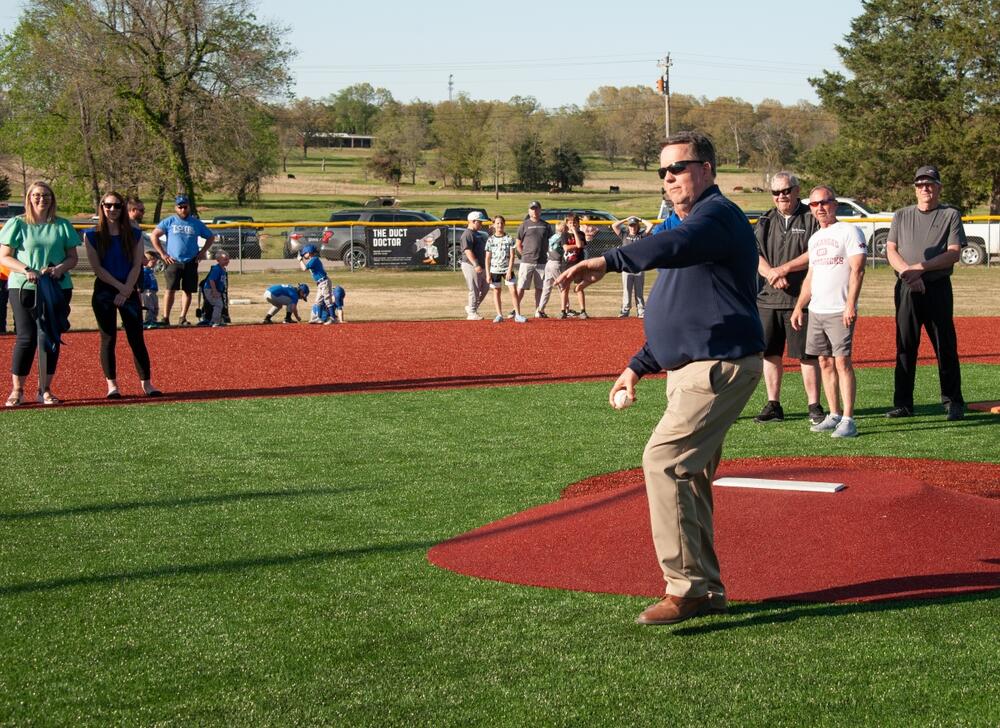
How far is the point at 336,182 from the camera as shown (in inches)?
3959

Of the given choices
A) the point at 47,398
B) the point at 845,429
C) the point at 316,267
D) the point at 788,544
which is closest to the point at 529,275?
the point at 316,267

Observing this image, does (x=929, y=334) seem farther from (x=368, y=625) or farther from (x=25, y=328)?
(x=25, y=328)

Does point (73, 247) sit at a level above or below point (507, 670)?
above

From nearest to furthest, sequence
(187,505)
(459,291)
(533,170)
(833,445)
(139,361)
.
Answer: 1. (187,505)
2. (833,445)
3. (139,361)
4. (459,291)
5. (533,170)

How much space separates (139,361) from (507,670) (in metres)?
8.51

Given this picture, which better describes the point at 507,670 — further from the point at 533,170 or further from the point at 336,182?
the point at 336,182

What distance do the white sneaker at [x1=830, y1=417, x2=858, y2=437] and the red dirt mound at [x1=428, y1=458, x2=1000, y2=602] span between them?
251 cm

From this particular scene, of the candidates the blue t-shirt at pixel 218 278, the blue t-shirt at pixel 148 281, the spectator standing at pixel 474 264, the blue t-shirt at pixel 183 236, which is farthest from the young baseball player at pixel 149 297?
the spectator standing at pixel 474 264

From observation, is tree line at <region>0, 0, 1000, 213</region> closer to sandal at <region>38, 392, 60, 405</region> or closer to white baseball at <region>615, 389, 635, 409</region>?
sandal at <region>38, 392, 60, 405</region>

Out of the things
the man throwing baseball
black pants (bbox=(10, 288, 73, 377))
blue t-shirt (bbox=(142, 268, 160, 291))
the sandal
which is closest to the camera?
the man throwing baseball

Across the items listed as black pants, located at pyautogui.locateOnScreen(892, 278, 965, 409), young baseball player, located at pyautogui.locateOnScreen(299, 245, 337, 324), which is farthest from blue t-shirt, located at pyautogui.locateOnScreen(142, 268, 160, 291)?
black pants, located at pyautogui.locateOnScreen(892, 278, 965, 409)

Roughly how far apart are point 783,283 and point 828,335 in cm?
64

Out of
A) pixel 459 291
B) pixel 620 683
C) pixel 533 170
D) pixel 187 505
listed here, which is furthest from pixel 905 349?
pixel 533 170

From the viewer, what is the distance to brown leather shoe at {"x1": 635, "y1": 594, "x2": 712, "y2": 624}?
504 centimetres
